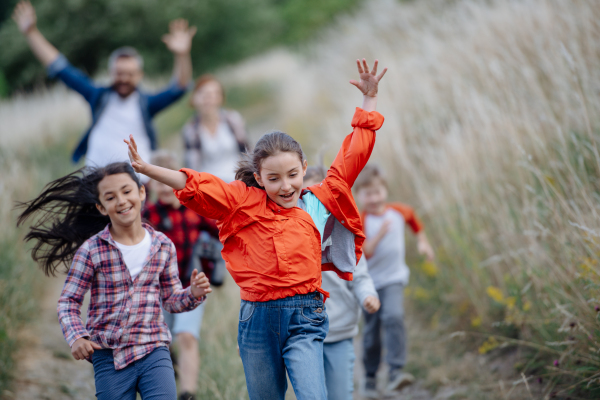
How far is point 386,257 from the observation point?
12.7ft

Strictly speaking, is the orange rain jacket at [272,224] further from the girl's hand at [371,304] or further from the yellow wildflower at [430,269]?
the yellow wildflower at [430,269]

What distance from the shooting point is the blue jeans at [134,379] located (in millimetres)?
2322

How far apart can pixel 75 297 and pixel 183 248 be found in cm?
125

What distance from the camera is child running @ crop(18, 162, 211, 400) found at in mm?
2338

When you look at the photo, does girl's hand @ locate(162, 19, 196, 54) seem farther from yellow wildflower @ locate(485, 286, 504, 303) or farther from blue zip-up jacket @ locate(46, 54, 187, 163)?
yellow wildflower @ locate(485, 286, 504, 303)

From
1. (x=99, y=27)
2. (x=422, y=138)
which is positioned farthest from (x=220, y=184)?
(x=99, y=27)

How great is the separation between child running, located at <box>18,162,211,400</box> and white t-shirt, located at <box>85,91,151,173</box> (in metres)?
2.44

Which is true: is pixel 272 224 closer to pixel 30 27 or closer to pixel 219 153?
pixel 219 153

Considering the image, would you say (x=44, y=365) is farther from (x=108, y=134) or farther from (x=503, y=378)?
(x=503, y=378)

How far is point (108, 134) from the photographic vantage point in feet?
16.2

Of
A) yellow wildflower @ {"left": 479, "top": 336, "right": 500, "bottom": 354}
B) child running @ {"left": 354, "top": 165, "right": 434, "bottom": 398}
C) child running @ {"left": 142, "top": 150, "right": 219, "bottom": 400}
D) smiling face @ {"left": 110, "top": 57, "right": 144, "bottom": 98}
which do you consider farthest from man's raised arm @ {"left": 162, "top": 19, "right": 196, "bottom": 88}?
yellow wildflower @ {"left": 479, "top": 336, "right": 500, "bottom": 354}

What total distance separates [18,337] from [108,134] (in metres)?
1.95

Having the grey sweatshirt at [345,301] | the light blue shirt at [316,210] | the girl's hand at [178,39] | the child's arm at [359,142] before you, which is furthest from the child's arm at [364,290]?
the girl's hand at [178,39]

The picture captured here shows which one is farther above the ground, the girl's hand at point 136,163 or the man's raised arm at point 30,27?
the man's raised arm at point 30,27
